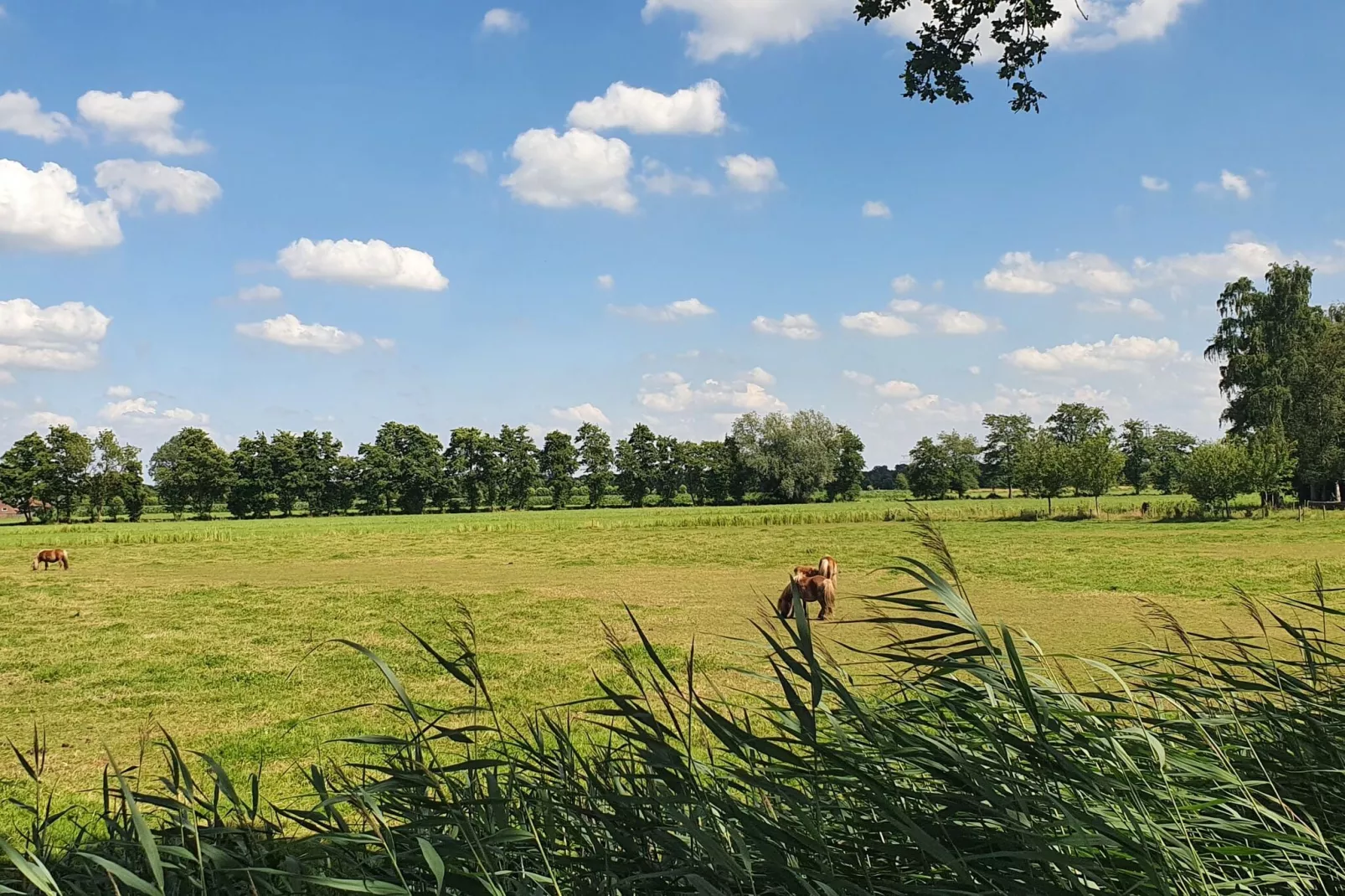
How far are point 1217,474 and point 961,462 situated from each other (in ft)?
220

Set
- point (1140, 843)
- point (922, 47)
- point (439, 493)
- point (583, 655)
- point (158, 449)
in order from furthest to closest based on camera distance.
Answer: point (158, 449)
point (439, 493)
point (583, 655)
point (922, 47)
point (1140, 843)

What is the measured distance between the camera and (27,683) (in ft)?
38.1

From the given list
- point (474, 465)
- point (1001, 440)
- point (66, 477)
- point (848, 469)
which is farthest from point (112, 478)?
point (1001, 440)

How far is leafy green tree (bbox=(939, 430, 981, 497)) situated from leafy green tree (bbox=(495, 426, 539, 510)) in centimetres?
5219

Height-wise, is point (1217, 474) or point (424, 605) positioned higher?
point (1217, 474)

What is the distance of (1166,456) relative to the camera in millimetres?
116375

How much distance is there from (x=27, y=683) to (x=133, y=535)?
138 feet

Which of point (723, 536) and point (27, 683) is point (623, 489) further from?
point (27, 683)

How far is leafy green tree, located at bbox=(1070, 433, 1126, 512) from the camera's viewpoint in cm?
5391

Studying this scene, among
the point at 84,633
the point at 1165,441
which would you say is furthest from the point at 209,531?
the point at 1165,441

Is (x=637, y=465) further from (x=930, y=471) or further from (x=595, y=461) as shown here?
(x=930, y=471)

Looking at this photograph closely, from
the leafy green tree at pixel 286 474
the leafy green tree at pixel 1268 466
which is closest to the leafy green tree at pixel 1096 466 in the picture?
the leafy green tree at pixel 1268 466

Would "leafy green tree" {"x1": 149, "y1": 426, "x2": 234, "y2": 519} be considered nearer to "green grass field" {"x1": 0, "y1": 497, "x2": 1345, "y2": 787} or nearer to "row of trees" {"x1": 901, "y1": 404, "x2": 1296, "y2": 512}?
"green grass field" {"x1": 0, "y1": 497, "x2": 1345, "y2": 787}

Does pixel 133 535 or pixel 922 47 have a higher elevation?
pixel 922 47
